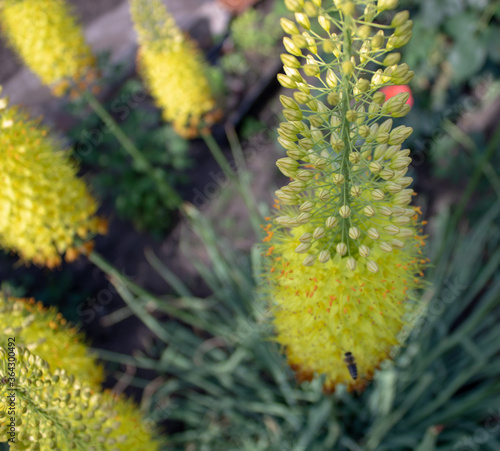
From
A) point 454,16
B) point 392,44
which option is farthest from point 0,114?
point 454,16

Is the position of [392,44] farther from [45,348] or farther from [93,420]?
[45,348]

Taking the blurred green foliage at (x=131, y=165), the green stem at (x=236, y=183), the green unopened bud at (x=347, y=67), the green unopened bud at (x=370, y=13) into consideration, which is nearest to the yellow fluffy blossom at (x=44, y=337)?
the green stem at (x=236, y=183)

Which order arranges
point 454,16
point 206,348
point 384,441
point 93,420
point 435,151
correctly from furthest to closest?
point 435,151, point 454,16, point 206,348, point 384,441, point 93,420

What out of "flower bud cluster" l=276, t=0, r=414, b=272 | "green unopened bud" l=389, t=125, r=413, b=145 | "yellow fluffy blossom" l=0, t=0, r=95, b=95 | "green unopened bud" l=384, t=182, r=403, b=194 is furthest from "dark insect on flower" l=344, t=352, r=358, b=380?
"yellow fluffy blossom" l=0, t=0, r=95, b=95

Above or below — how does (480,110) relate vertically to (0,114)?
below

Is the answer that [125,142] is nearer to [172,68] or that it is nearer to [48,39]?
[172,68]

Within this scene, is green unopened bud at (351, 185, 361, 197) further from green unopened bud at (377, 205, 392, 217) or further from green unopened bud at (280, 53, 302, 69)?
green unopened bud at (280, 53, 302, 69)
